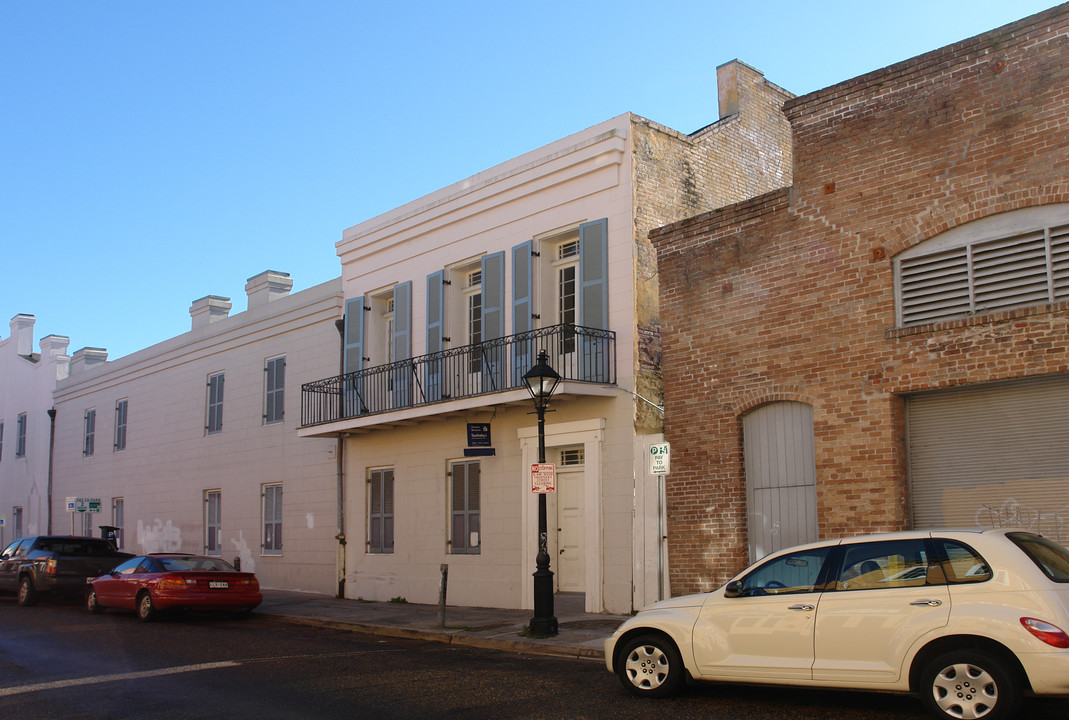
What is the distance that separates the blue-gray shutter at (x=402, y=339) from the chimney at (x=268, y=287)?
5.83 metres

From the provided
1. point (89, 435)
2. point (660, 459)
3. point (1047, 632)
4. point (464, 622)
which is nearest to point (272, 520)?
point (464, 622)

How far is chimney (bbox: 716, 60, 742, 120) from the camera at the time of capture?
18.4 meters

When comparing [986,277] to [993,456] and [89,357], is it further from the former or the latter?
[89,357]

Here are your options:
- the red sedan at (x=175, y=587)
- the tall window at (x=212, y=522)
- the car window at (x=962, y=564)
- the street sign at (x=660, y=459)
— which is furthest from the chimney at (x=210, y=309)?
the car window at (x=962, y=564)

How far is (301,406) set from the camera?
21.7m

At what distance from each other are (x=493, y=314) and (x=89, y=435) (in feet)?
66.9

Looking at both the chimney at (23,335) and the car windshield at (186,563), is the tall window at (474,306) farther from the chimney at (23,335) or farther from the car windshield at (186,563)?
the chimney at (23,335)

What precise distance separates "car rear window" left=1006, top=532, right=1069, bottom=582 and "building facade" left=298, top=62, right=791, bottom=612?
7.09 meters

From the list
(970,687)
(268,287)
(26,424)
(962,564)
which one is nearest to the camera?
(970,687)

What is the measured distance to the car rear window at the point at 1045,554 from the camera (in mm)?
7152

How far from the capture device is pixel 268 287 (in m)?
24.7

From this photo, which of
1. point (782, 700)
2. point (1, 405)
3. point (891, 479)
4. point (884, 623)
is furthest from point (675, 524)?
point (1, 405)

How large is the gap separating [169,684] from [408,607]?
836 centimetres

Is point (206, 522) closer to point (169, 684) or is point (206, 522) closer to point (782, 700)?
point (169, 684)
